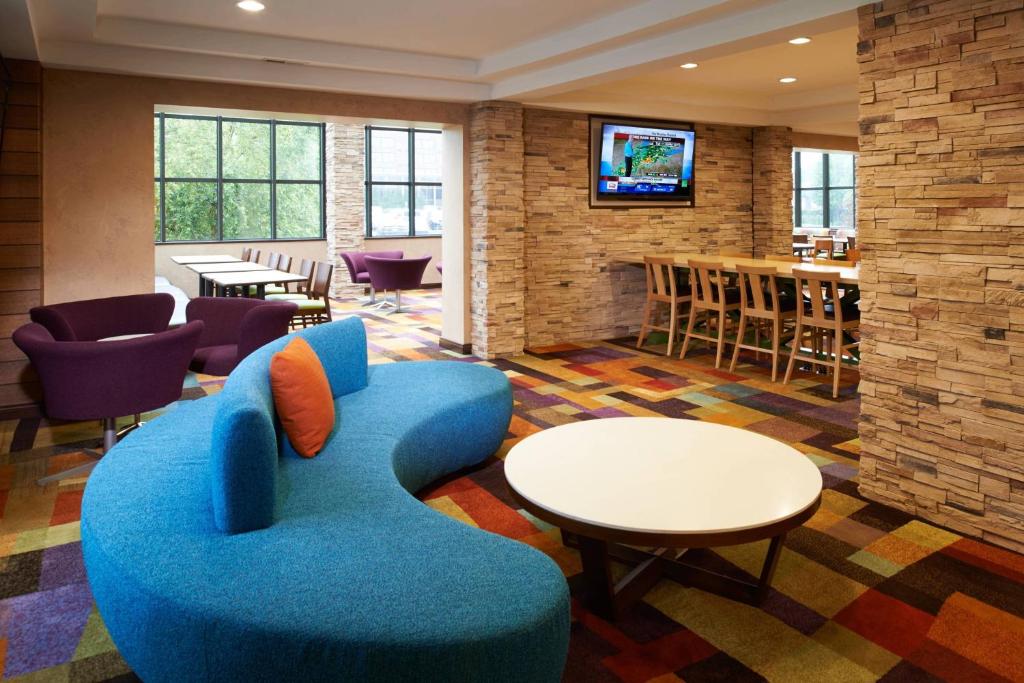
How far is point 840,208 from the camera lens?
54.2 ft

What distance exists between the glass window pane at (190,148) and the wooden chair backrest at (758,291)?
876 cm

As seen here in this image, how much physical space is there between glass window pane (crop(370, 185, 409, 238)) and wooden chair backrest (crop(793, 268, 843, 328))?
8544 mm

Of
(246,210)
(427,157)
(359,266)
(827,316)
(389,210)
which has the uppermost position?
(427,157)

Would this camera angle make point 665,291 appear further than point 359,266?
No

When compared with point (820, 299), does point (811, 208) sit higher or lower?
higher

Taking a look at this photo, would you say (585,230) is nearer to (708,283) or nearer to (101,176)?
(708,283)

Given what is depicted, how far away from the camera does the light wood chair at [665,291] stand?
700cm

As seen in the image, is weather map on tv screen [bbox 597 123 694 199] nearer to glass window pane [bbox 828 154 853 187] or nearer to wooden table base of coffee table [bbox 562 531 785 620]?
wooden table base of coffee table [bbox 562 531 785 620]

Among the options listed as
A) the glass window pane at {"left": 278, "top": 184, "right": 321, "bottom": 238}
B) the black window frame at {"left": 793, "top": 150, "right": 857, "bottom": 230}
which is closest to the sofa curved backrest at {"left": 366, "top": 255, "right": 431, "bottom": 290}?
the glass window pane at {"left": 278, "top": 184, "right": 321, "bottom": 238}

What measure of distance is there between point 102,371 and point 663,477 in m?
2.82

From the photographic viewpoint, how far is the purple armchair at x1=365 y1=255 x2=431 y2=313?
10.0 meters

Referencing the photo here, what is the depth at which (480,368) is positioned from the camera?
14.7ft

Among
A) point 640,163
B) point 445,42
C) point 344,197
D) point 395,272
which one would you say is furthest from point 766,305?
point 344,197

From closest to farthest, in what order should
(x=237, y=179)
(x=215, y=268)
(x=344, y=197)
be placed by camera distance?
1. (x=215, y=268)
2. (x=237, y=179)
3. (x=344, y=197)
